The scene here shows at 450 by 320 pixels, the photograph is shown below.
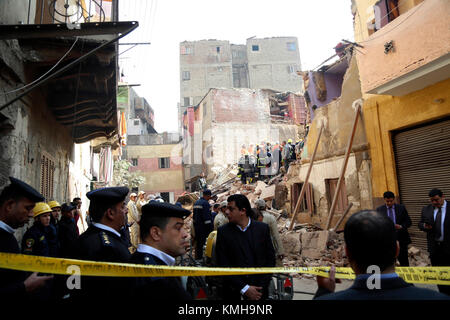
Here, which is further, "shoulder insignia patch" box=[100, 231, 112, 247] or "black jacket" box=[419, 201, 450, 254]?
"black jacket" box=[419, 201, 450, 254]

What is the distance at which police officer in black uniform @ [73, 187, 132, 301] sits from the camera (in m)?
1.59

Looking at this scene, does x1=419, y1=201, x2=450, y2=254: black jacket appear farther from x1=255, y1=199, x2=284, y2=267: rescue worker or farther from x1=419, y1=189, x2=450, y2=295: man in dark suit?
x1=255, y1=199, x2=284, y2=267: rescue worker

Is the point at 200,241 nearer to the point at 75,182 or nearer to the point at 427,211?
the point at 427,211

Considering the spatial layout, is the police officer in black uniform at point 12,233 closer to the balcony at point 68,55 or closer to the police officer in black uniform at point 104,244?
the police officer in black uniform at point 104,244

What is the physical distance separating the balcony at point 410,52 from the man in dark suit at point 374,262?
22.7 ft

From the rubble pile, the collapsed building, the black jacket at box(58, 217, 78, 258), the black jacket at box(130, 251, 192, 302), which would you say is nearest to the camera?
the black jacket at box(130, 251, 192, 302)

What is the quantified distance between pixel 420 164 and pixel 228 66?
38.4 m

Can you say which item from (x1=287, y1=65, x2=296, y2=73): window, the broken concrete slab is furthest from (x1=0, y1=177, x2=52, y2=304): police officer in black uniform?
(x1=287, y1=65, x2=296, y2=73): window

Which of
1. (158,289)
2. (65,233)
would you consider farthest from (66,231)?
(158,289)

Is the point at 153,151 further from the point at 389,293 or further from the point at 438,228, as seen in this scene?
the point at 389,293

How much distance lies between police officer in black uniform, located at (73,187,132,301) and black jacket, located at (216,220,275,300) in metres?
1.23

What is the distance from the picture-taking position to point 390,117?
8.71m
